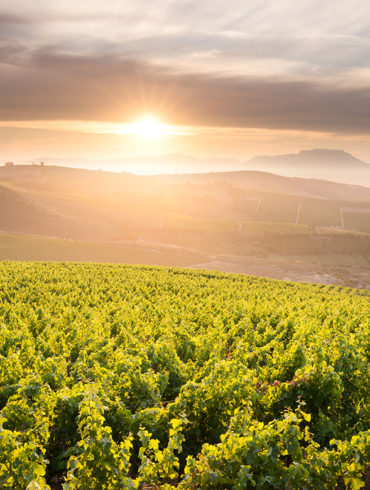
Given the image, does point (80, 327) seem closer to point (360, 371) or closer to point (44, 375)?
point (44, 375)

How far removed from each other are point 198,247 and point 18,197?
262 feet

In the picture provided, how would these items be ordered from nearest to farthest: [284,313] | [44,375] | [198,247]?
[44,375] → [284,313] → [198,247]

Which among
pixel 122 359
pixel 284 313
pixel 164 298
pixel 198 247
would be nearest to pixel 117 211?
pixel 198 247

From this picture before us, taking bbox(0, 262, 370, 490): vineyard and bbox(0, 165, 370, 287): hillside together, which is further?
bbox(0, 165, 370, 287): hillside

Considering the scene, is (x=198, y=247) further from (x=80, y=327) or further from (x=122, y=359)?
(x=122, y=359)

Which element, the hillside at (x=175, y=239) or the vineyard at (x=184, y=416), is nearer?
the vineyard at (x=184, y=416)

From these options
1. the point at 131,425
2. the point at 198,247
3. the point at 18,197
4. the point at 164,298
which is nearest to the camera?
the point at 131,425

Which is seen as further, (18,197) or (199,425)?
(18,197)

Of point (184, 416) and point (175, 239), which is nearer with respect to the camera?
point (184, 416)

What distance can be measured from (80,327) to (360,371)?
15248mm

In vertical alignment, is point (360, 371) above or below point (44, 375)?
above

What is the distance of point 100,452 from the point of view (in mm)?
7602

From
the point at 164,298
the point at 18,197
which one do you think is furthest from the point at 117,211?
the point at 164,298

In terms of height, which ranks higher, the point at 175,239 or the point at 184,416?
the point at 184,416
